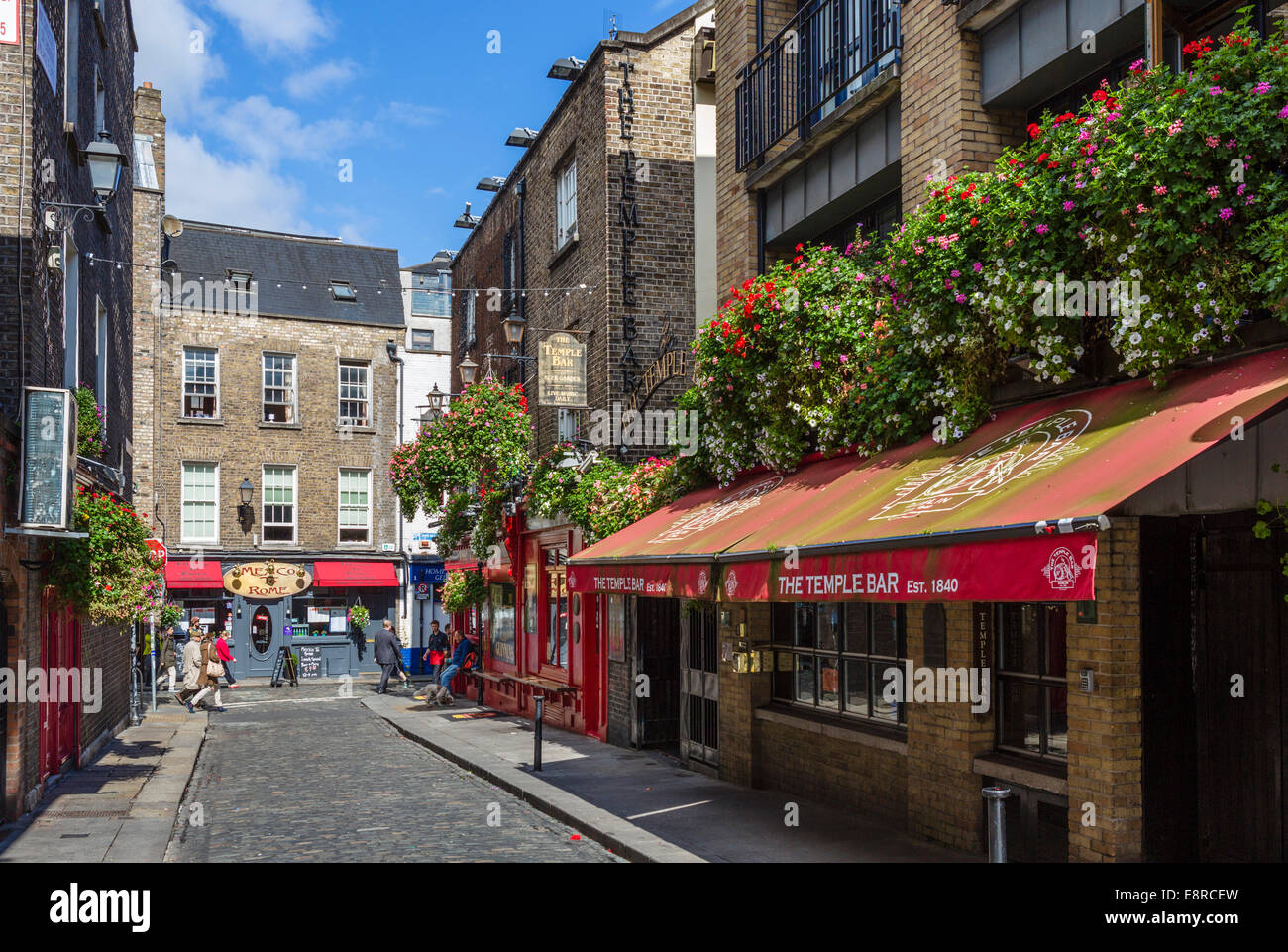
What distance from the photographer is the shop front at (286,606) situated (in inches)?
1268

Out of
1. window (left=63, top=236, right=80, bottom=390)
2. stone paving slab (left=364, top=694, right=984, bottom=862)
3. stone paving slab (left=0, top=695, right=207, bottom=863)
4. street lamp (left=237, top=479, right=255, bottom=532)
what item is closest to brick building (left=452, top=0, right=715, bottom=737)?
stone paving slab (left=364, top=694, right=984, bottom=862)

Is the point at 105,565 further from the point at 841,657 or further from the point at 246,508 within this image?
the point at 246,508

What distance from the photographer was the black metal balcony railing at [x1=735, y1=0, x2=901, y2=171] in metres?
10.3

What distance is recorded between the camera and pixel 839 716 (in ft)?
34.5

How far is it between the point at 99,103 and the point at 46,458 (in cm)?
798

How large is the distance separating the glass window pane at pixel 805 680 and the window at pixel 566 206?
909cm

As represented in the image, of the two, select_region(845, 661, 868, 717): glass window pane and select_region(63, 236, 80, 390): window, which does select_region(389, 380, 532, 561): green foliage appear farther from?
select_region(845, 661, 868, 717): glass window pane

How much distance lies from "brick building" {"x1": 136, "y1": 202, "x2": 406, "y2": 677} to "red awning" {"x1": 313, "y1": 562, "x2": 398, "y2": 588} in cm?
5

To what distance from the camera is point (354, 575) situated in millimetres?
33594

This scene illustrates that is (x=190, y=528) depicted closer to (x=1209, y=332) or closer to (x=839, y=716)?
(x=839, y=716)

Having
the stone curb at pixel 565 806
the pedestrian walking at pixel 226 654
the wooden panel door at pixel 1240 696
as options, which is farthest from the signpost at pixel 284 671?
the wooden panel door at pixel 1240 696

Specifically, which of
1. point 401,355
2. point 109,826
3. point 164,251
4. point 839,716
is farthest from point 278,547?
point 839,716

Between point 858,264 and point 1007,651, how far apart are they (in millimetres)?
3730

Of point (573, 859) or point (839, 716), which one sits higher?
point (839, 716)
